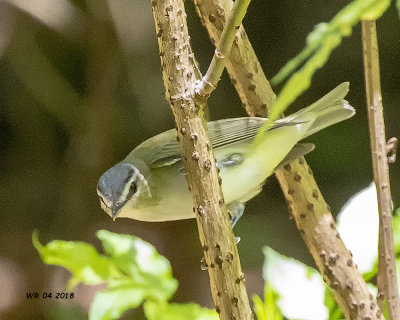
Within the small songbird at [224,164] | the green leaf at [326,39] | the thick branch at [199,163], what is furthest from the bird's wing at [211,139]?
the green leaf at [326,39]

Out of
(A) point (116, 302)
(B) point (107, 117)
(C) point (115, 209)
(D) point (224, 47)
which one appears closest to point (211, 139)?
(C) point (115, 209)

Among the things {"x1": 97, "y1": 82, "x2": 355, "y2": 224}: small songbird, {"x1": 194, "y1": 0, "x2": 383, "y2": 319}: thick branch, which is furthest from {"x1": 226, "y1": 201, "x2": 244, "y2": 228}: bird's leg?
{"x1": 194, "y1": 0, "x2": 383, "y2": 319}: thick branch

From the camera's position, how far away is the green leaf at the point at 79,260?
0.63 m

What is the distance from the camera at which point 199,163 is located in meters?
0.44

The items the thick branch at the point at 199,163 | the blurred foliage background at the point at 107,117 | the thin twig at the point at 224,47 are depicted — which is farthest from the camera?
the blurred foliage background at the point at 107,117

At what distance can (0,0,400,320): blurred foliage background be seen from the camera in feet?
4.67

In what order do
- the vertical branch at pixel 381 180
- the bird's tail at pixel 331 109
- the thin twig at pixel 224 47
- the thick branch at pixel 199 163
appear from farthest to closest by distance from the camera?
the bird's tail at pixel 331 109 < the vertical branch at pixel 381 180 < the thick branch at pixel 199 163 < the thin twig at pixel 224 47

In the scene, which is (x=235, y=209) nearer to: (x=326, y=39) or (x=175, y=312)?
(x=175, y=312)

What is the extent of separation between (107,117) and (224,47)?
1135 millimetres

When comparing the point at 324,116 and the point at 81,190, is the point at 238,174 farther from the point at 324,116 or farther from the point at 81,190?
the point at 81,190

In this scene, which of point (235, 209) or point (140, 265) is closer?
point (140, 265)

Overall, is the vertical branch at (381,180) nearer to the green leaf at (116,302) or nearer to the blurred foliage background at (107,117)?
the green leaf at (116,302)

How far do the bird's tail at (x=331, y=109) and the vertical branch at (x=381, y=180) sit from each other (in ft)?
0.39

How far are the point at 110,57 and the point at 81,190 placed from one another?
39cm
